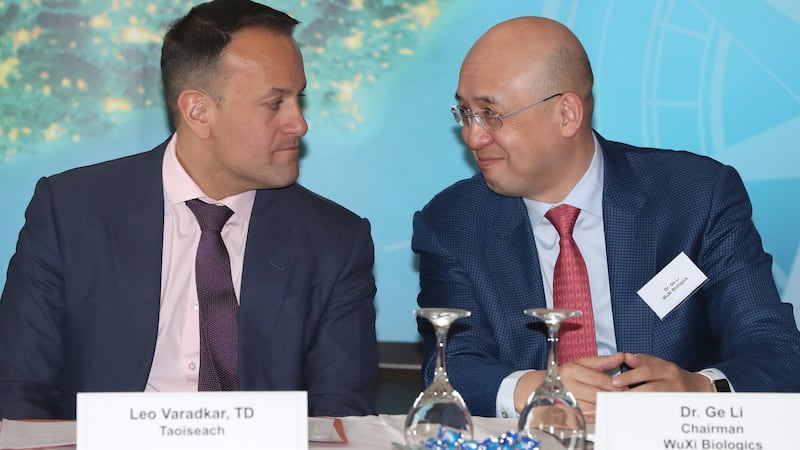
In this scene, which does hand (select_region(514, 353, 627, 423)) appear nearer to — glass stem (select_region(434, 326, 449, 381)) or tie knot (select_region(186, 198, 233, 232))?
glass stem (select_region(434, 326, 449, 381))

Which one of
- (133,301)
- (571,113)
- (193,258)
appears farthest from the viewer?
(571,113)

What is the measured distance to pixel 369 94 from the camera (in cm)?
527

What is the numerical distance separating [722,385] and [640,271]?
1.60 feet

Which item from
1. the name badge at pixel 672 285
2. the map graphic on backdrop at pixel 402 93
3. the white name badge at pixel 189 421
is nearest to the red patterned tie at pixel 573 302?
the name badge at pixel 672 285

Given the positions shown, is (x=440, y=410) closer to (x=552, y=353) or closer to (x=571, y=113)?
(x=552, y=353)


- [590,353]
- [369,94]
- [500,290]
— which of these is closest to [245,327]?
[500,290]

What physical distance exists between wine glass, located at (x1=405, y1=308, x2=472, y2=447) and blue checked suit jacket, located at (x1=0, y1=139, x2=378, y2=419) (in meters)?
1.20

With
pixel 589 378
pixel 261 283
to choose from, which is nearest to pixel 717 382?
pixel 589 378

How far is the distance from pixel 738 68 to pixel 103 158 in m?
3.01

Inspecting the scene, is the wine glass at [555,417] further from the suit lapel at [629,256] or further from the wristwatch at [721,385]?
the suit lapel at [629,256]

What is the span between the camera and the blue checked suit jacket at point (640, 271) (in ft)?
10.6

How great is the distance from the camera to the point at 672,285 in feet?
10.9

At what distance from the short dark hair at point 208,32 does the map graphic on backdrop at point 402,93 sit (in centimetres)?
180

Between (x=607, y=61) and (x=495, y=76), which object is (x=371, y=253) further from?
(x=607, y=61)
